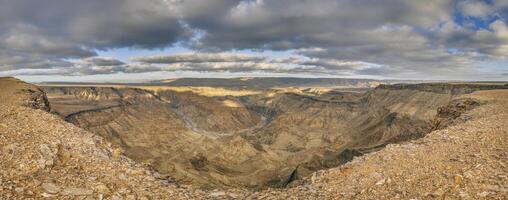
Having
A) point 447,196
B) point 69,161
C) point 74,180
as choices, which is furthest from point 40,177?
point 447,196

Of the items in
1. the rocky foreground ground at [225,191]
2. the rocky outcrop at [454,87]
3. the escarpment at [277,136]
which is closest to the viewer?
the rocky foreground ground at [225,191]

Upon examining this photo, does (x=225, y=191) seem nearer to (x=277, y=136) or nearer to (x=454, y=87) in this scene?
(x=277, y=136)

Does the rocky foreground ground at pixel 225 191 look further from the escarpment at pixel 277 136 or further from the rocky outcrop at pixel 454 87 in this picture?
the rocky outcrop at pixel 454 87

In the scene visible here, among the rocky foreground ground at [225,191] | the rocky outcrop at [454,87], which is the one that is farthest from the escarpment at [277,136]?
the rocky foreground ground at [225,191]

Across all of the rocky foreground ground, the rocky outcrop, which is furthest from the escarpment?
the rocky foreground ground

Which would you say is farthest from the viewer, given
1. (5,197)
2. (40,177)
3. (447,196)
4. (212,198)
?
(212,198)

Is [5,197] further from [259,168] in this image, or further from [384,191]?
[259,168]

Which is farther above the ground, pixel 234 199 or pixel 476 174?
pixel 476 174

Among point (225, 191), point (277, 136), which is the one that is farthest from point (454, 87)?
point (225, 191)
